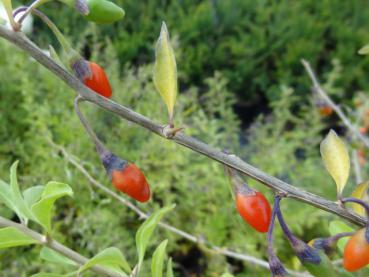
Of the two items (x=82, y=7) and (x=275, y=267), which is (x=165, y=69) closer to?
(x=82, y=7)

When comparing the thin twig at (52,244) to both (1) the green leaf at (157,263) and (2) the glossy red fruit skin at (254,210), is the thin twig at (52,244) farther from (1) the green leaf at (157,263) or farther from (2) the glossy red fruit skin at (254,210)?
(2) the glossy red fruit skin at (254,210)

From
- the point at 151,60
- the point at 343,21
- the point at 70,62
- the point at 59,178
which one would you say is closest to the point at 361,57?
the point at 343,21

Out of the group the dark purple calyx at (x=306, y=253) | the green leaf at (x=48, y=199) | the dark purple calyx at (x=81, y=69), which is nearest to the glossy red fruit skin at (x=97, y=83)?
the dark purple calyx at (x=81, y=69)

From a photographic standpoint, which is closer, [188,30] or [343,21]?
[188,30]

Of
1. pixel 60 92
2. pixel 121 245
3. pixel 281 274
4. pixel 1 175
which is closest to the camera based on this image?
pixel 281 274

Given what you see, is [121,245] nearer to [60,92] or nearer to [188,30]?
[60,92]

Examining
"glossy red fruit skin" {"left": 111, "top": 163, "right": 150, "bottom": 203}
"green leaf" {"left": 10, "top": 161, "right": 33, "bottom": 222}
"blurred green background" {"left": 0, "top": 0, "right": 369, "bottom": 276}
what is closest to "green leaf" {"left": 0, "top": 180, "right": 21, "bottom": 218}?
"green leaf" {"left": 10, "top": 161, "right": 33, "bottom": 222}

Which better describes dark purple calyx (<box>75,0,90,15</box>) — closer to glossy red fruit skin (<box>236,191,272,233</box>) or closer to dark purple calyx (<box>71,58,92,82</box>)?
dark purple calyx (<box>71,58,92,82</box>)
